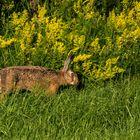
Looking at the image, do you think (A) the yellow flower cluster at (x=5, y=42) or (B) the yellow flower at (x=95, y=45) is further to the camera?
(B) the yellow flower at (x=95, y=45)

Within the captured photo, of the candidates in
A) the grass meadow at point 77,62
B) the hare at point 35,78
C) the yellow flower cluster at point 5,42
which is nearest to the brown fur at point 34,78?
the hare at point 35,78

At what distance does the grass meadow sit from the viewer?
5.81 meters

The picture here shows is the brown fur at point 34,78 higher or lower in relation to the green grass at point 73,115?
higher

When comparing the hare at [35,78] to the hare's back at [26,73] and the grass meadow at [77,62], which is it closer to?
the hare's back at [26,73]

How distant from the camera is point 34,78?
22.3ft

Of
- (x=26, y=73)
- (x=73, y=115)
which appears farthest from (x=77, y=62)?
(x=73, y=115)

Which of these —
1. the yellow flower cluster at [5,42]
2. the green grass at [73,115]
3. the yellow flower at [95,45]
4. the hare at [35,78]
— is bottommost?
the green grass at [73,115]

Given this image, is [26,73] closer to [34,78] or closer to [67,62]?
[34,78]

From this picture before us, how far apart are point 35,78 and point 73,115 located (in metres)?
0.95

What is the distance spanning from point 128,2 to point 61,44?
166cm

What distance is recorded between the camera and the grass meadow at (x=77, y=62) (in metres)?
5.81

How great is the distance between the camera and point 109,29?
7785 millimetres

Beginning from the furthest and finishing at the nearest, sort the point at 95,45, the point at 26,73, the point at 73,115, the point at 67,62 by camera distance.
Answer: the point at 95,45
the point at 67,62
the point at 26,73
the point at 73,115

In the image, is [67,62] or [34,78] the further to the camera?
[67,62]
